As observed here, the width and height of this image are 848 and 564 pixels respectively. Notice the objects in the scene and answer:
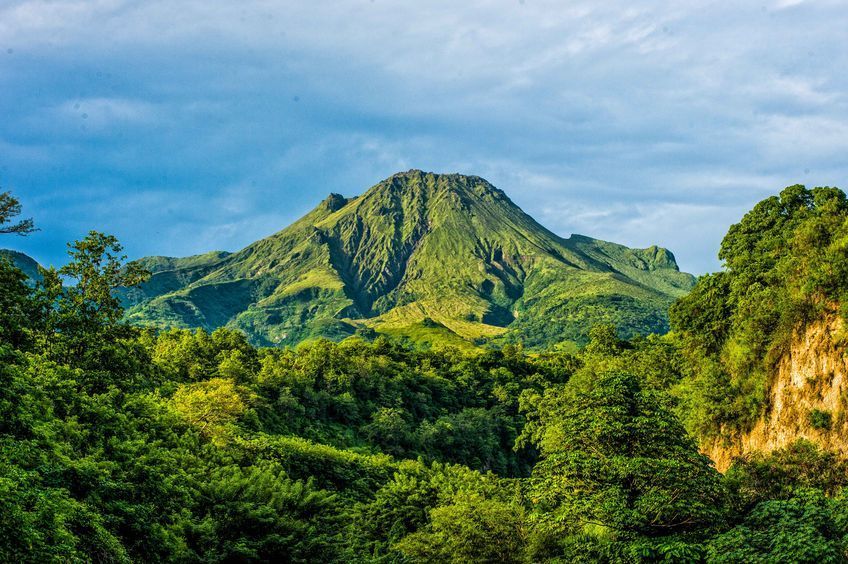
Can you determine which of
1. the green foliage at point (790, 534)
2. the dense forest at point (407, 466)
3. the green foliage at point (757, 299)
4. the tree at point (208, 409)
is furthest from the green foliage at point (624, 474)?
the tree at point (208, 409)

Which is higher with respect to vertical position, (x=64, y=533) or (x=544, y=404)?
(x=544, y=404)

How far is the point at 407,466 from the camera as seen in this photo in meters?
55.8

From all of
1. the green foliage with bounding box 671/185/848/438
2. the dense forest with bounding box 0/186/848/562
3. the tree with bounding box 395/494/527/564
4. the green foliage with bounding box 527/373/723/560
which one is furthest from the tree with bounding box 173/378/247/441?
the green foliage with bounding box 671/185/848/438

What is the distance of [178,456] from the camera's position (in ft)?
97.0

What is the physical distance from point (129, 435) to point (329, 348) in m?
65.9

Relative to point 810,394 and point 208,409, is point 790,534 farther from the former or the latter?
point 208,409

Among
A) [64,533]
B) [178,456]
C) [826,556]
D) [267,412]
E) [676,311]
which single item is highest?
[676,311]

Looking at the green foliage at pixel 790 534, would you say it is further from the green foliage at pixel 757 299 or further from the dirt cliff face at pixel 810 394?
the green foliage at pixel 757 299

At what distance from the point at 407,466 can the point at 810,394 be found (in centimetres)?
3181

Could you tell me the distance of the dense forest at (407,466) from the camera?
20.5 m

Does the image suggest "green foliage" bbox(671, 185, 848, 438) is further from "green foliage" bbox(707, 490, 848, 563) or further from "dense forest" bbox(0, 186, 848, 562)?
"green foliage" bbox(707, 490, 848, 563)

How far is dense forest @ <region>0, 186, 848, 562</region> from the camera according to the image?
20.5m

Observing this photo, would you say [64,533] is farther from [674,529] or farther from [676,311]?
[676,311]

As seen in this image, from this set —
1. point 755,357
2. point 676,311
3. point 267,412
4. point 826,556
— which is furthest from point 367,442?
point 826,556
